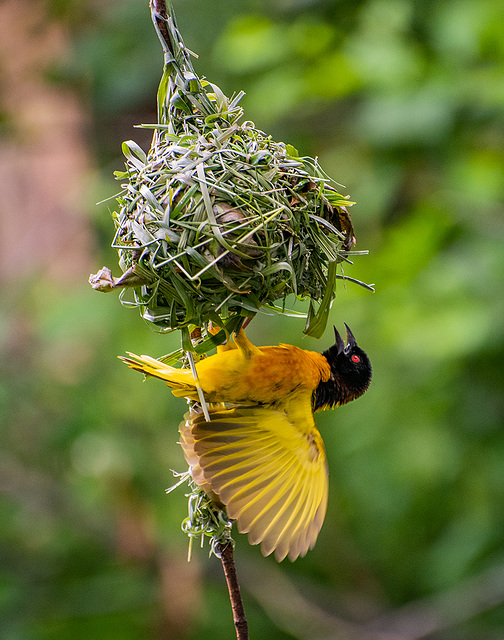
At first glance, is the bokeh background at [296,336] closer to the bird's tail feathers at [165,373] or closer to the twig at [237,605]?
the bird's tail feathers at [165,373]

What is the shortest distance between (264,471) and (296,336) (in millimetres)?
3024

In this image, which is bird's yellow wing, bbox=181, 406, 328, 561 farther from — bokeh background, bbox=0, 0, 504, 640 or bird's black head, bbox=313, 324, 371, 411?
bokeh background, bbox=0, 0, 504, 640

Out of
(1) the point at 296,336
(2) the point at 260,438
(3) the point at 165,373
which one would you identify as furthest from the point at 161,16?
(1) the point at 296,336

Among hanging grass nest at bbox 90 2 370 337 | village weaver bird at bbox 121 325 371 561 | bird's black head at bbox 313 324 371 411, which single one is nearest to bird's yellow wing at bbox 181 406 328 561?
village weaver bird at bbox 121 325 371 561

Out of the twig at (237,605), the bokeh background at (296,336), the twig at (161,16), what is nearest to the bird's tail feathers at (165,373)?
the twig at (237,605)

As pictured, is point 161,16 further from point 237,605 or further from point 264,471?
point 237,605

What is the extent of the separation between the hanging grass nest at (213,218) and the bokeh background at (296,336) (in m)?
2.43

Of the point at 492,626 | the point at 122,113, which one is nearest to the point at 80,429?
the point at 122,113

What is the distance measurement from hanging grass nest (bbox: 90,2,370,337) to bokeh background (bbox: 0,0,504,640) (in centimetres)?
243

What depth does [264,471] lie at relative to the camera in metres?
1.96

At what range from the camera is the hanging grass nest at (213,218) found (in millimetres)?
1578

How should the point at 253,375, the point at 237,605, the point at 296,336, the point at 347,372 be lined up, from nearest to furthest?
the point at 237,605, the point at 253,375, the point at 347,372, the point at 296,336

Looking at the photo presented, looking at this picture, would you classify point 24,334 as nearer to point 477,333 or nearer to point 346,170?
point 346,170

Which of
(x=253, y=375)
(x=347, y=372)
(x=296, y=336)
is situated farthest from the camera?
(x=296, y=336)
